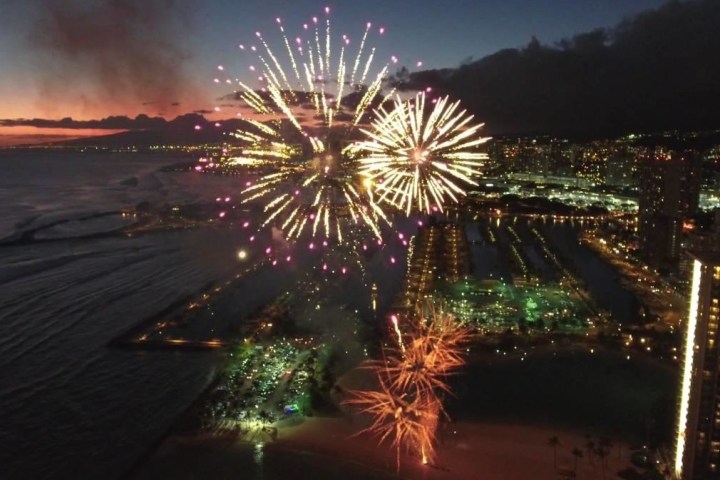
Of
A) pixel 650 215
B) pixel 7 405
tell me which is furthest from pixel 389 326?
pixel 650 215

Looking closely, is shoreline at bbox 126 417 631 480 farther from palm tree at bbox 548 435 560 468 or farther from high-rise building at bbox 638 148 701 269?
high-rise building at bbox 638 148 701 269

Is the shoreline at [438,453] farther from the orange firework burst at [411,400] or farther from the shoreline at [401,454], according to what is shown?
the orange firework burst at [411,400]

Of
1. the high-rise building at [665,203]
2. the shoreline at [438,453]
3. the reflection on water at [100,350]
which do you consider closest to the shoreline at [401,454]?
the shoreline at [438,453]

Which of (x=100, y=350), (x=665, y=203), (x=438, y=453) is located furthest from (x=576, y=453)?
(x=665, y=203)

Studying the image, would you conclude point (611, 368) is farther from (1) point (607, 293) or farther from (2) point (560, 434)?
(1) point (607, 293)

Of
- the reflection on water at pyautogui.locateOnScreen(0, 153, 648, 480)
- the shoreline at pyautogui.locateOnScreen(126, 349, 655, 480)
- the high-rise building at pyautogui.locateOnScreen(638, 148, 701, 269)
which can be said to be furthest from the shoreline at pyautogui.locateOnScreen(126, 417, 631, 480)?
the high-rise building at pyautogui.locateOnScreen(638, 148, 701, 269)

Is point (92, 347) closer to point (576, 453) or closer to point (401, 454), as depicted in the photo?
point (401, 454)
